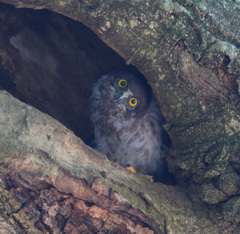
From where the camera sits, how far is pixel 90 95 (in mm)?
4660

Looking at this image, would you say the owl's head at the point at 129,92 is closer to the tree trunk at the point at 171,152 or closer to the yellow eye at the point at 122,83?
the yellow eye at the point at 122,83

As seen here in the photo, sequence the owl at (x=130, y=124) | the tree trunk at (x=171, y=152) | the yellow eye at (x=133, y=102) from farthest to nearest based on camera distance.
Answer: the yellow eye at (x=133, y=102), the owl at (x=130, y=124), the tree trunk at (x=171, y=152)

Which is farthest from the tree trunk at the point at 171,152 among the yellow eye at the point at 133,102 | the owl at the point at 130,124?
the yellow eye at the point at 133,102

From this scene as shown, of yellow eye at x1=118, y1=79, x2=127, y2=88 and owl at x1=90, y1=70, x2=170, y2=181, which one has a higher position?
yellow eye at x1=118, y1=79, x2=127, y2=88

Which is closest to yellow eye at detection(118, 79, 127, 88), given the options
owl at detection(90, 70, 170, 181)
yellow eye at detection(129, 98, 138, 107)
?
owl at detection(90, 70, 170, 181)

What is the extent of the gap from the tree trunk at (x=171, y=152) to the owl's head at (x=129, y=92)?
137 centimetres

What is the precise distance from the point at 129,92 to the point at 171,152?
59.1 inches

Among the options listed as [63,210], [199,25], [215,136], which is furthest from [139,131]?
[63,210]

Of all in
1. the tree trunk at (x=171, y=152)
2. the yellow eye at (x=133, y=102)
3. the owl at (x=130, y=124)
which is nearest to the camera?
the tree trunk at (x=171, y=152)

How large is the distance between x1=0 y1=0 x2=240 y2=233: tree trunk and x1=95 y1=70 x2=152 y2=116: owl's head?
54.0 inches

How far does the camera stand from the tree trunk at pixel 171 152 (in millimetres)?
2164

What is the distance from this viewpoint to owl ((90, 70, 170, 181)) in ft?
13.4

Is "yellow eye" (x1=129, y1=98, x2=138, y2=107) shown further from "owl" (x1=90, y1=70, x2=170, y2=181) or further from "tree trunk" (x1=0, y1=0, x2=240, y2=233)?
"tree trunk" (x1=0, y1=0, x2=240, y2=233)

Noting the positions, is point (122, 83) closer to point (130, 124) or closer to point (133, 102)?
point (133, 102)
